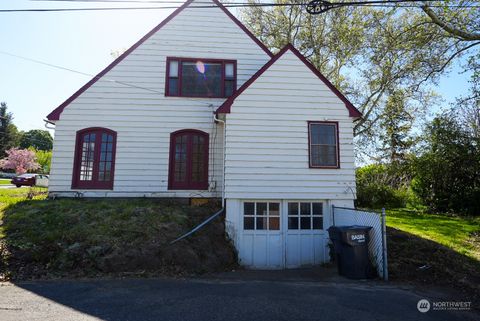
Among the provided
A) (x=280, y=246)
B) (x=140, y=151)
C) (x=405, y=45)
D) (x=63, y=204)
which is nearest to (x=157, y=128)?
(x=140, y=151)

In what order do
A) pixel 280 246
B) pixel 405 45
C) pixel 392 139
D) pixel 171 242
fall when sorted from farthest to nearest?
1. pixel 392 139
2. pixel 405 45
3. pixel 280 246
4. pixel 171 242

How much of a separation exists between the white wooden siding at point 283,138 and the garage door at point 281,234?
46 centimetres

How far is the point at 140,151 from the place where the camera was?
12.0 m

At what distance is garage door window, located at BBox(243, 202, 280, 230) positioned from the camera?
1016cm

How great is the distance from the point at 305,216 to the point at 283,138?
267 centimetres

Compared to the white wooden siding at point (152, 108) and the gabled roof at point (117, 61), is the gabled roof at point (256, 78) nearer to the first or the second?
the white wooden siding at point (152, 108)

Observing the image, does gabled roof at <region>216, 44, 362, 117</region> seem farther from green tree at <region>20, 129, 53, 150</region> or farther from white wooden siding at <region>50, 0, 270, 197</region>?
green tree at <region>20, 129, 53, 150</region>

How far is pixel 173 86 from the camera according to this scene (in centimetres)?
1258

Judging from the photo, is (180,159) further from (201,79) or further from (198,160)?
(201,79)

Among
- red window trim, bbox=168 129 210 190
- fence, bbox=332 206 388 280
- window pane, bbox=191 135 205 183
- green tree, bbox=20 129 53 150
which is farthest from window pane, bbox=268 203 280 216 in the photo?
green tree, bbox=20 129 53 150

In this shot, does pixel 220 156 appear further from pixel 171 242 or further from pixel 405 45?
Answer: pixel 405 45

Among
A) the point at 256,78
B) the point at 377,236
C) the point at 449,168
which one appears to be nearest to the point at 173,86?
the point at 256,78

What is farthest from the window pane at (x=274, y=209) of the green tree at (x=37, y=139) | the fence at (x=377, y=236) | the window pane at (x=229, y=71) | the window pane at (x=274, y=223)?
the green tree at (x=37, y=139)

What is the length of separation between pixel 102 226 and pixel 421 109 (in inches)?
804
